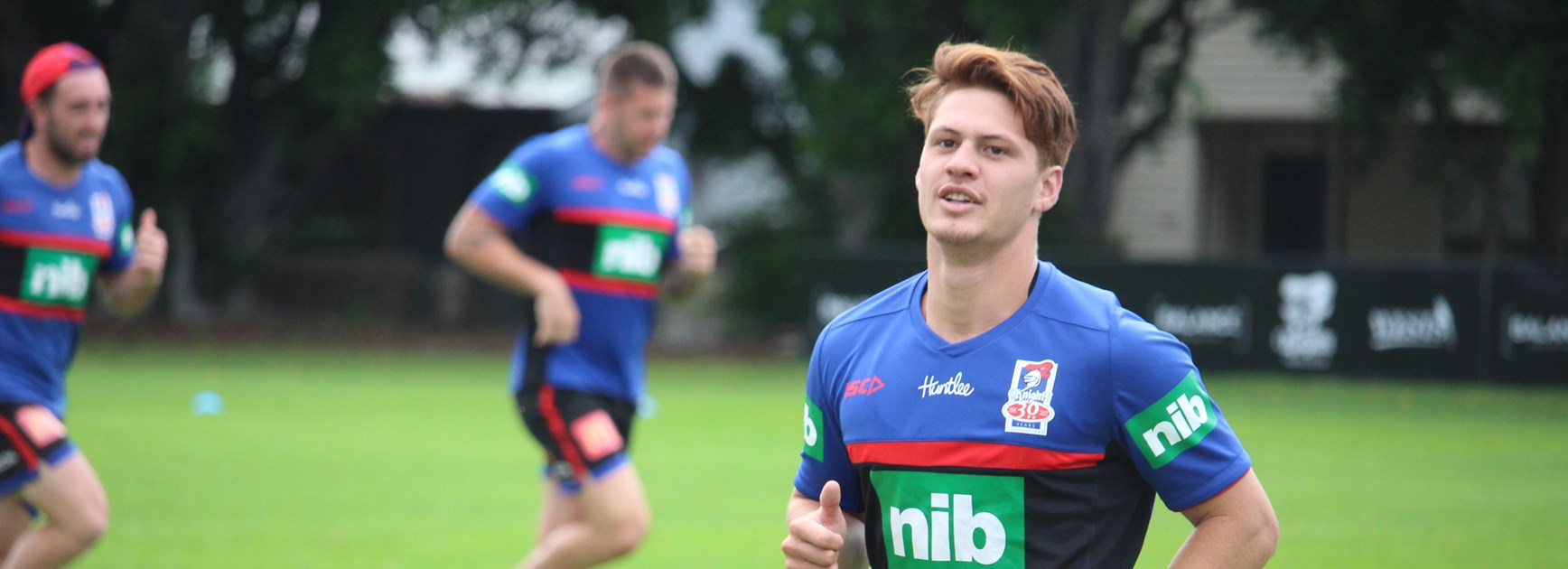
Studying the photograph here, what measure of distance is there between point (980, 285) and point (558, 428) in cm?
355

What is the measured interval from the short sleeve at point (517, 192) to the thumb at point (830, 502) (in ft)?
12.3

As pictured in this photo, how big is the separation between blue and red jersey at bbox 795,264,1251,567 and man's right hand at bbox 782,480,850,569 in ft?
0.73

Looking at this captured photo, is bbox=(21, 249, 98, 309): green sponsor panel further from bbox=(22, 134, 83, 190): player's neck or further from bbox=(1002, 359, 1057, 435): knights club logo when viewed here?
bbox=(1002, 359, 1057, 435): knights club logo

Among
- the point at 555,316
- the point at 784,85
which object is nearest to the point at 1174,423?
the point at 555,316

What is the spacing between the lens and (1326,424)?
15945 millimetres

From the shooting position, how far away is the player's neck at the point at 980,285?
138 inches

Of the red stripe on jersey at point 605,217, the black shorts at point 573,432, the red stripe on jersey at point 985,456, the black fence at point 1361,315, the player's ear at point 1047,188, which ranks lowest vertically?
the black fence at point 1361,315

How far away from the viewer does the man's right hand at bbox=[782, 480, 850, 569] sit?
3.34m

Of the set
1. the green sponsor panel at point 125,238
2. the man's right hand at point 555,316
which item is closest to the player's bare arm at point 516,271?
the man's right hand at point 555,316

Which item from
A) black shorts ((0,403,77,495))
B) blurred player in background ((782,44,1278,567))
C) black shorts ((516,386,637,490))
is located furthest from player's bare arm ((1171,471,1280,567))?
black shorts ((0,403,77,495))

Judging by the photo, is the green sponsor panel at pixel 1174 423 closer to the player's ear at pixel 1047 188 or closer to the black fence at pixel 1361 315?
the player's ear at pixel 1047 188

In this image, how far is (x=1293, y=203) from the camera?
29938 millimetres

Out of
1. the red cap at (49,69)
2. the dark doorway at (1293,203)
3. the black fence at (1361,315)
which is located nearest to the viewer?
the red cap at (49,69)

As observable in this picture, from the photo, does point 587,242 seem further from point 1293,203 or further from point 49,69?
point 1293,203
